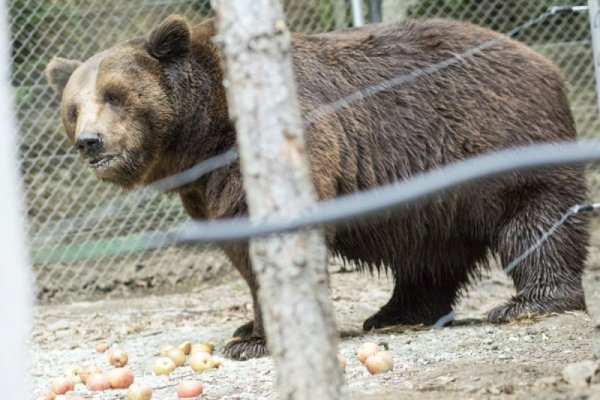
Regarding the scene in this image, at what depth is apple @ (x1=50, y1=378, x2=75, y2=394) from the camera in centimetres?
519

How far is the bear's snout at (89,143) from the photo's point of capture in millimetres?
5609

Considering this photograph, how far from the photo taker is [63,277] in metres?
9.12

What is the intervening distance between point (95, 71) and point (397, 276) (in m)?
2.39

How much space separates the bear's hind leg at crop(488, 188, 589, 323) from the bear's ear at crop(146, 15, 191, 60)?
7.51 ft

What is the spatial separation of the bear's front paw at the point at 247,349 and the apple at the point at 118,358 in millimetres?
604

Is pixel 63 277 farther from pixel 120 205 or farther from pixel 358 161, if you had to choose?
pixel 358 161

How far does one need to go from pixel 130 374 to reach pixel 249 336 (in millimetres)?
874

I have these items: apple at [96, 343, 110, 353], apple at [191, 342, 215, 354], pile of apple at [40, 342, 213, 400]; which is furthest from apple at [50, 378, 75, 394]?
apple at [96, 343, 110, 353]

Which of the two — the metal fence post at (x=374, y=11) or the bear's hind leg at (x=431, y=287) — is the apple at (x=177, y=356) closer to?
the bear's hind leg at (x=431, y=287)

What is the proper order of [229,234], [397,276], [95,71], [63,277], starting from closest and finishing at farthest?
[229,234]
[95,71]
[397,276]
[63,277]

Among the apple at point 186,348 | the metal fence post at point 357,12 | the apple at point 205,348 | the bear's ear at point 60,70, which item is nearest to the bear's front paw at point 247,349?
the apple at point 205,348

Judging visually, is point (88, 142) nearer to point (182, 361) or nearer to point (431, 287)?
point (182, 361)

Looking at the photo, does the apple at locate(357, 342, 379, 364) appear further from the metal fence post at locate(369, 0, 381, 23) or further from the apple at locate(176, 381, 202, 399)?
the metal fence post at locate(369, 0, 381, 23)

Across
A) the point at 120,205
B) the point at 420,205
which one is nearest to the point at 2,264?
the point at 420,205
